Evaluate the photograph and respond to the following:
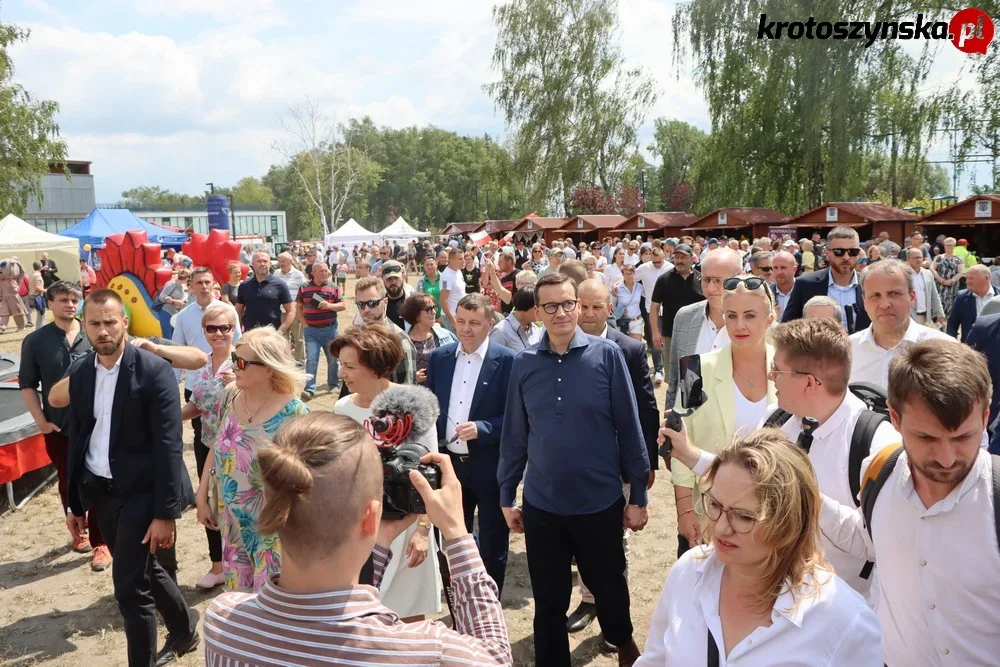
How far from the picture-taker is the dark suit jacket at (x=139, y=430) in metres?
3.70

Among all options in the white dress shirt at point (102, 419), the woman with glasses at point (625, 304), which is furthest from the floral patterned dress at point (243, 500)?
the woman with glasses at point (625, 304)

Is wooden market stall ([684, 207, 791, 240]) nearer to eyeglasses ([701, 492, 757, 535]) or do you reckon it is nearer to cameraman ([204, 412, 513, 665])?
eyeglasses ([701, 492, 757, 535])

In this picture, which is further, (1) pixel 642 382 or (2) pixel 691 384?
(1) pixel 642 382

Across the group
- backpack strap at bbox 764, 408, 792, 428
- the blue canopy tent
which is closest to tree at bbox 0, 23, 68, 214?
the blue canopy tent

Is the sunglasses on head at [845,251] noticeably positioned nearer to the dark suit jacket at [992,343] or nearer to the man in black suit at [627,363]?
Answer: the dark suit jacket at [992,343]

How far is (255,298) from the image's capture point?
28.7 ft

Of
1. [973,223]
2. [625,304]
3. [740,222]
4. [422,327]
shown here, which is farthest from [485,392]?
[740,222]

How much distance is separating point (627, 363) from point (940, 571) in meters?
2.22

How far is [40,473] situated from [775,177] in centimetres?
2873

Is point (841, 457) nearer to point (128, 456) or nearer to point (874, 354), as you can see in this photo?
point (874, 354)

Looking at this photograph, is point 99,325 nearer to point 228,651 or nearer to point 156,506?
point 156,506

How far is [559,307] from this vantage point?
3486 mm

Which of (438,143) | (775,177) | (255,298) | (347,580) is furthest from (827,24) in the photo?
(438,143)

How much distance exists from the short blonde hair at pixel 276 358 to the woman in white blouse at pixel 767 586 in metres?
2.13
